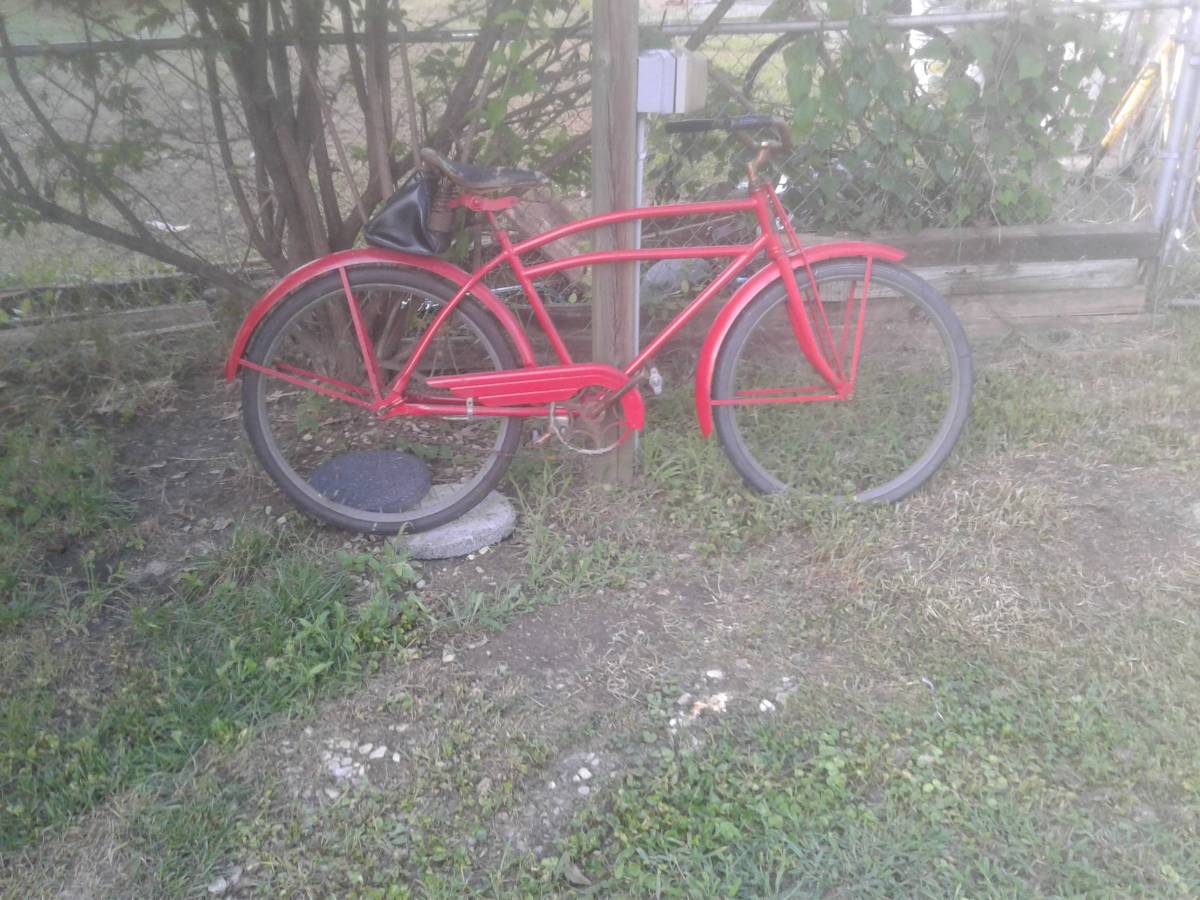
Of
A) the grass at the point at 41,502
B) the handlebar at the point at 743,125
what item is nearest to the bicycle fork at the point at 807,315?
the handlebar at the point at 743,125

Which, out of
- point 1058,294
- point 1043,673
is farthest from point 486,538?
point 1058,294

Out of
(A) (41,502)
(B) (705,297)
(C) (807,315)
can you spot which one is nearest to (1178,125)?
(C) (807,315)

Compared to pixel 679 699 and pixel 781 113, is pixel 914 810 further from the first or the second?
pixel 781 113

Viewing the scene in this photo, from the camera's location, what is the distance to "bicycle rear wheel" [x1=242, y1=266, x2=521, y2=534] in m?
3.36

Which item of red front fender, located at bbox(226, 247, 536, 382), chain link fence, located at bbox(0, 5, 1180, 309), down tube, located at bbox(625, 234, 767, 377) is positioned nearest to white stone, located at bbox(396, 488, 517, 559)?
red front fender, located at bbox(226, 247, 536, 382)

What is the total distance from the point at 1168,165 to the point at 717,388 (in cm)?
267

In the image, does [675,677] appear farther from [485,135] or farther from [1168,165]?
[1168,165]

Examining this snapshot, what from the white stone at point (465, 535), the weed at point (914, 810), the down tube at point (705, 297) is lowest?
the weed at point (914, 810)

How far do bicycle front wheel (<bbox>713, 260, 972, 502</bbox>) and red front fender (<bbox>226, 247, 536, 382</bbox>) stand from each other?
695 millimetres

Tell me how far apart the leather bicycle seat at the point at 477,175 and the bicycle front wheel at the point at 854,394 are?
2.65 feet

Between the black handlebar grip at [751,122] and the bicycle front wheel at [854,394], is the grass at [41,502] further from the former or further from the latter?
the black handlebar grip at [751,122]

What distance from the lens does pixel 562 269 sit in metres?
3.33

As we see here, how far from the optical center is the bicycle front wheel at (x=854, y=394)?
3432mm

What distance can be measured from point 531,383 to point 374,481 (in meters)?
0.65
